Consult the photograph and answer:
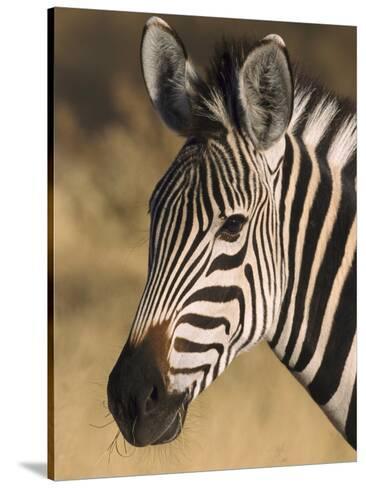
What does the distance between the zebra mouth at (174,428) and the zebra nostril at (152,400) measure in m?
0.19

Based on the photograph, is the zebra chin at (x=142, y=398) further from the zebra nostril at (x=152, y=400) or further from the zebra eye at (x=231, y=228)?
the zebra eye at (x=231, y=228)

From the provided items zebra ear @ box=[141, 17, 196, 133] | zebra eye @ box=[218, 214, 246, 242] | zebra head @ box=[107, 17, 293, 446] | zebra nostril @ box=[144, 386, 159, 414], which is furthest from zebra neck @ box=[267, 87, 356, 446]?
zebra nostril @ box=[144, 386, 159, 414]

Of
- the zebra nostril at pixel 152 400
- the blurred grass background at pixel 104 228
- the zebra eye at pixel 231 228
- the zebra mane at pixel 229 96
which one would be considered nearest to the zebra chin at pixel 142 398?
the zebra nostril at pixel 152 400

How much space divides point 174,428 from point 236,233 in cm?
113

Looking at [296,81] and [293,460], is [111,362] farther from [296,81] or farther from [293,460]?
[296,81]

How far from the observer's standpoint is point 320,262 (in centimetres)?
676

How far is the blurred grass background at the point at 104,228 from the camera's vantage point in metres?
6.51

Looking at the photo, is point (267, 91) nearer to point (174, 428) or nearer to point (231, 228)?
point (231, 228)

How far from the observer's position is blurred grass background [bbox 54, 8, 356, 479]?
6512 millimetres

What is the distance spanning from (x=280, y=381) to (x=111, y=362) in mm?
1058

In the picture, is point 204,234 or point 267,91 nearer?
point 204,234

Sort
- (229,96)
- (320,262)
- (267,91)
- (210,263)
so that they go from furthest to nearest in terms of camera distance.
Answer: (320,262)
(229,96)
(267,91)
(210,263)

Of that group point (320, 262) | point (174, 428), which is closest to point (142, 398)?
point (174, 428)

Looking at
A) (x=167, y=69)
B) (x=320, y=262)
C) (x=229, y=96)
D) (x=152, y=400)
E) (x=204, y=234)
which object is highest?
(x=167, y=69)
